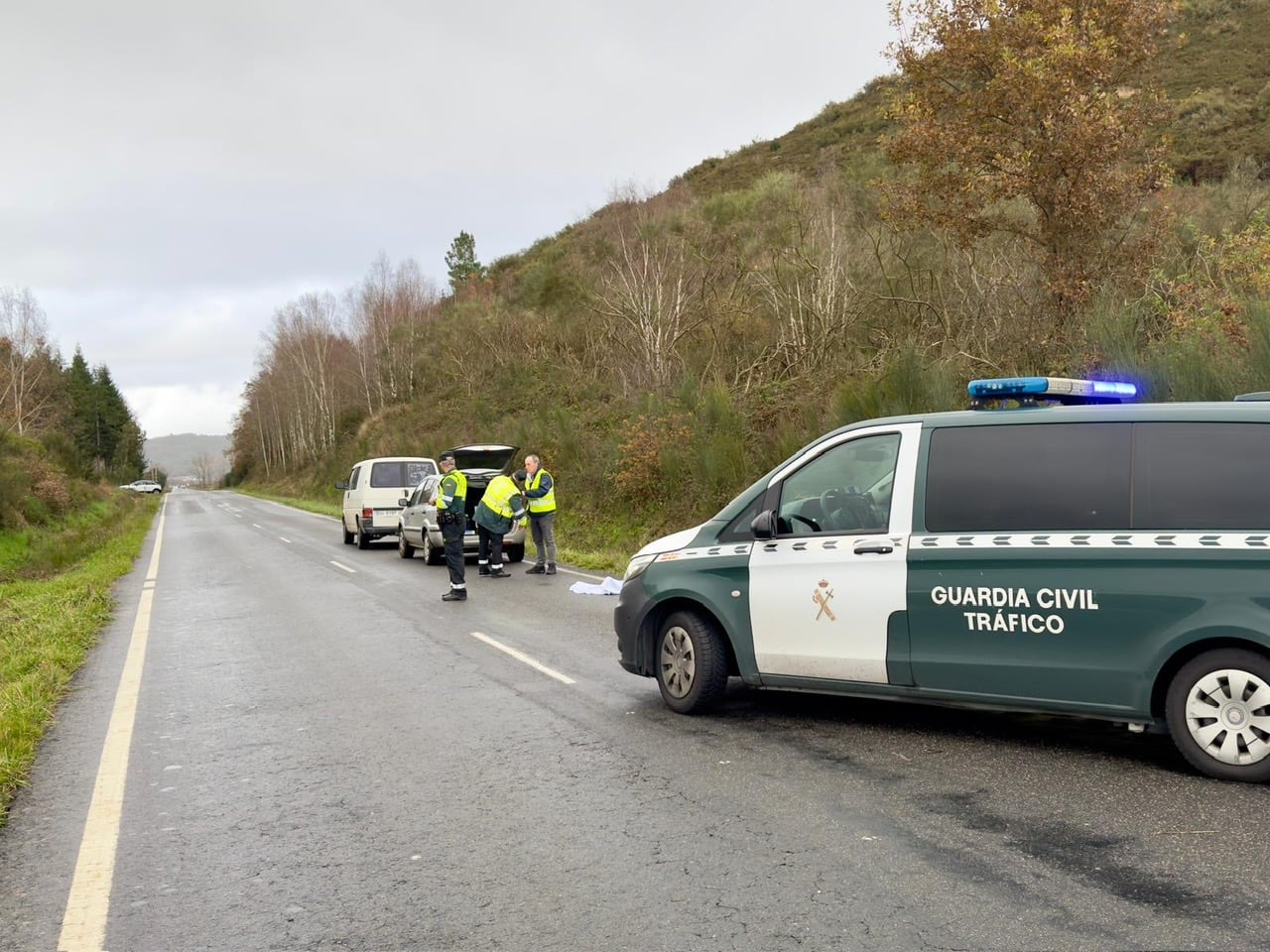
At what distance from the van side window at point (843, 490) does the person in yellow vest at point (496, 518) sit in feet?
32.2

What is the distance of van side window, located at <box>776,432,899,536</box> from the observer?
251 inches

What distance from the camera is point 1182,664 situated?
17.5 feet

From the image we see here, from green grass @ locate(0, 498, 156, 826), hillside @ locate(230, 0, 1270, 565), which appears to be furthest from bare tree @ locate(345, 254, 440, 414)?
green grass @ locate(0, 498, 156, 826)

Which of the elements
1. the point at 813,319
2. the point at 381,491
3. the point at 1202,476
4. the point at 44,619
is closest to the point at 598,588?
the point at 44,619

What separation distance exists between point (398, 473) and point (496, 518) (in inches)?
318

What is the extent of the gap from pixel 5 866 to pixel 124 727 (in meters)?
2.72

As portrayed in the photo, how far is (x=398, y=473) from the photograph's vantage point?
78.3 feet

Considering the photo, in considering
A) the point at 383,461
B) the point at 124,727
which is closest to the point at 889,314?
the point at 383,461

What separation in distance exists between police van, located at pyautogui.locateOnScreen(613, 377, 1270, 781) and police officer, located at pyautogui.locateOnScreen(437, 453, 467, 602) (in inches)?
270

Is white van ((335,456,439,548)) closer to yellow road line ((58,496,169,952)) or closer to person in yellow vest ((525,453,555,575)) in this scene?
person in yellow vest ((525,453,555,575))

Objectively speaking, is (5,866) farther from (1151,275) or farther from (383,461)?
(383,461)

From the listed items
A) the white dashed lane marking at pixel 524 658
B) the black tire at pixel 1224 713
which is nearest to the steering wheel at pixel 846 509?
the black tire at pixel 1224 713

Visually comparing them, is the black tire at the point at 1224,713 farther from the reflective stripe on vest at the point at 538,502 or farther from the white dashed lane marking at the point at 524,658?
the reflective stripe on vest at the point at 538,502

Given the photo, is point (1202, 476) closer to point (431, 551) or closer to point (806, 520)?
point (806, 520)
